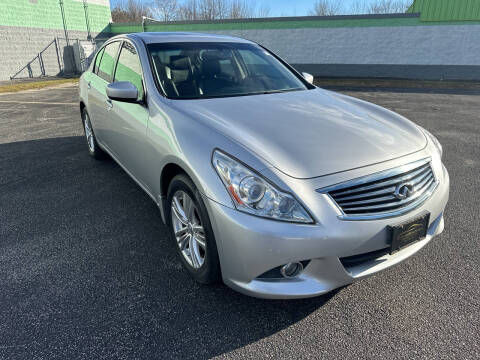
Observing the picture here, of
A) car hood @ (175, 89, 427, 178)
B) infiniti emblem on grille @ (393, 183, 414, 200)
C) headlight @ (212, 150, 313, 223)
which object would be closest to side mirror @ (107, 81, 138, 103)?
car hood @ (175, 89, 427, 178)

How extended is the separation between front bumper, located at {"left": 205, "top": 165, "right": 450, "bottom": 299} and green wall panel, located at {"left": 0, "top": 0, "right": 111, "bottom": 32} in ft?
71.4

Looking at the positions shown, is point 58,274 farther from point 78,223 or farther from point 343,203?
point 343,203

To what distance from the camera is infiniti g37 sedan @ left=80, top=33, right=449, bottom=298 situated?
71.1 inches

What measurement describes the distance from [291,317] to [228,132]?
4.05 feet

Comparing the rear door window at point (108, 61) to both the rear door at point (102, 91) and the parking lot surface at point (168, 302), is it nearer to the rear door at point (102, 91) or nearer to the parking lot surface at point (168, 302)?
the rear door at point (102, 91)

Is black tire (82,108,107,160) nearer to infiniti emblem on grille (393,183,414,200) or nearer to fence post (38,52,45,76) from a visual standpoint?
infiniti emblem on grille (393,183,414,200)

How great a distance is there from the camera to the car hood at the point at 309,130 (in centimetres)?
199

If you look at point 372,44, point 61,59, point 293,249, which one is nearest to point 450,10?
point 372,44

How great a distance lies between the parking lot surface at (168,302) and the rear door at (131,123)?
1.83 ft

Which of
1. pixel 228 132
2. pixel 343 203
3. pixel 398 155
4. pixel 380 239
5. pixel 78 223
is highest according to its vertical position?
pixel 228 132

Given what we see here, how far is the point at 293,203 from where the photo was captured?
1803mm

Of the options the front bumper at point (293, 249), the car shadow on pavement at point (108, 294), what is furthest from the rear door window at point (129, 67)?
the front bumper at point (293, 249)

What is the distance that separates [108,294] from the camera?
2309 millimetres

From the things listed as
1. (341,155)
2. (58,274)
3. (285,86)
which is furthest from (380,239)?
(58,274)
